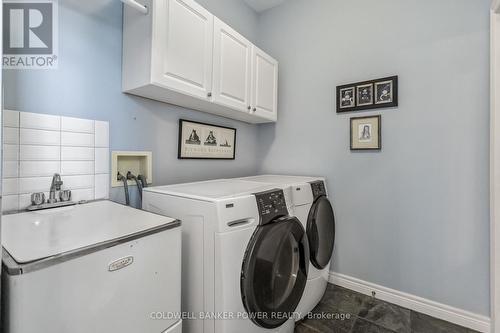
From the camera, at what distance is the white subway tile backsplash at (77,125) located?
4.06 feet

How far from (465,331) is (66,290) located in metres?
2.33

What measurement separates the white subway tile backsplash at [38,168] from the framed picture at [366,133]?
2.12 metres

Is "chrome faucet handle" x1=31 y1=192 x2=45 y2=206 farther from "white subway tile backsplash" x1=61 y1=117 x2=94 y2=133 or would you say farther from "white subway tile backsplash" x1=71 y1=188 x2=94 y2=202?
"white subway tile backsplash" x1=61 y1=117 x2=94 y2=133

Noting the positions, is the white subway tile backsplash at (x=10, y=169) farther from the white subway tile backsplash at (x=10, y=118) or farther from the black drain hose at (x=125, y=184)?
the black drain hose at (x=125, y=184)

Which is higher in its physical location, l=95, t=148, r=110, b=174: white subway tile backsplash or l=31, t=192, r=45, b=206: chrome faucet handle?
l=95, t=148, r=110, b=174: white subway tile backsplash

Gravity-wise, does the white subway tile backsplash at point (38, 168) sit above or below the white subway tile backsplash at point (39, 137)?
below

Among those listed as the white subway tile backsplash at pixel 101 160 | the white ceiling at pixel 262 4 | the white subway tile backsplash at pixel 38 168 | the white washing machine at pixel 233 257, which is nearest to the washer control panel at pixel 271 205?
the white washing machine at pixel 233 257

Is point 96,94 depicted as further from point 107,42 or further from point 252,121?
point 252,121

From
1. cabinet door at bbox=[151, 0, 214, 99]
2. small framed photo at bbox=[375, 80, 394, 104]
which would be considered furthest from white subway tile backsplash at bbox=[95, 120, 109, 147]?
small framed photo at bbox=[375, 80, 394, 104]

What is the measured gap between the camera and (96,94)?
1.37 m

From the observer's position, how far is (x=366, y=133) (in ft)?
6.48

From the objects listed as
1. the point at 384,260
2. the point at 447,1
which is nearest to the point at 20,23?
the point at 447,1

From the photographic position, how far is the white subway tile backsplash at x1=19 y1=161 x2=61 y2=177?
111 centimetres

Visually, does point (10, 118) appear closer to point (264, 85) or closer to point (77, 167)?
point (77, 167)
